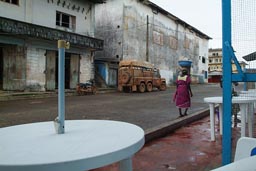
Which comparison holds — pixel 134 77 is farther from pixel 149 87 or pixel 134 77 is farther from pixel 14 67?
pixel 14 67

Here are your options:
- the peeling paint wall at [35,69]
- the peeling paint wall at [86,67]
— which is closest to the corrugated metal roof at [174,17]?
the peeling paint wall at [86,67]

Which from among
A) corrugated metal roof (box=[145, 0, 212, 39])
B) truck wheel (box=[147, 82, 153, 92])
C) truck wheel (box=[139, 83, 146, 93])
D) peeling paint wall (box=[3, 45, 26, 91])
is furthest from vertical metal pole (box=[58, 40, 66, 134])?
corrugated metal roof (box=[145, 0, 212, 39])

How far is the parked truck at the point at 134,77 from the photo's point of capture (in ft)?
62.0

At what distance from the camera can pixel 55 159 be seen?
1.28 meters

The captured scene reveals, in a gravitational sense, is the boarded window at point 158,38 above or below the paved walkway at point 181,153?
above

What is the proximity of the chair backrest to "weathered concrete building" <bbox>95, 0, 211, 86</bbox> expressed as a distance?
19.3 m

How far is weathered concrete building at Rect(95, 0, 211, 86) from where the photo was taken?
2297 cm

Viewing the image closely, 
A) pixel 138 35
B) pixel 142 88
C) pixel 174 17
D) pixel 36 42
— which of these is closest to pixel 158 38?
pixel 138 35

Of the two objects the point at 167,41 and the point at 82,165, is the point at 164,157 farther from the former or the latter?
the point at 167,41

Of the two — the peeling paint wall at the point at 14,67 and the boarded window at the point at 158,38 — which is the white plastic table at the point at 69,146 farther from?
the boarded window at the point at 158,38

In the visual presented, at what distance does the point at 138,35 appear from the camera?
→ 24.8m

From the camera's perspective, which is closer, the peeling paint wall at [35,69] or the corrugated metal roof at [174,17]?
the peeling paint wall at [35,69]

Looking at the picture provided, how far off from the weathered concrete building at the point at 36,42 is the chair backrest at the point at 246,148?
13.2 m

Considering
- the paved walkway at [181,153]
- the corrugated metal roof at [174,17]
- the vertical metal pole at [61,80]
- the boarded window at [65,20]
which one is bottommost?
the paved walkway at [181,153]
